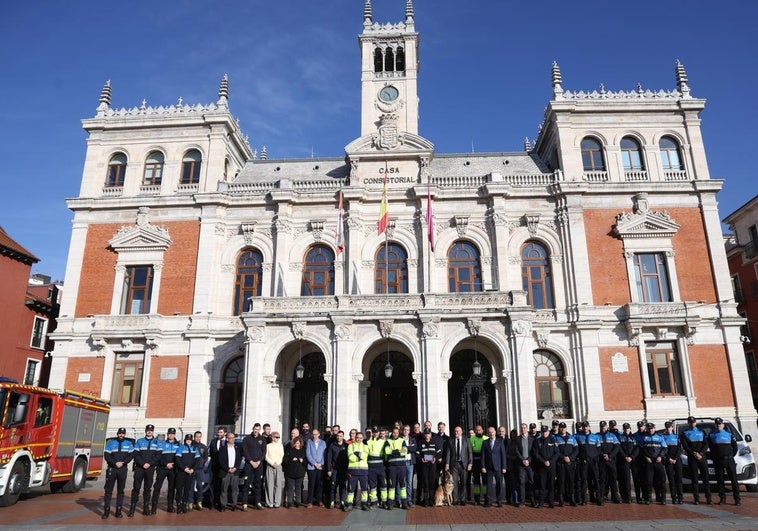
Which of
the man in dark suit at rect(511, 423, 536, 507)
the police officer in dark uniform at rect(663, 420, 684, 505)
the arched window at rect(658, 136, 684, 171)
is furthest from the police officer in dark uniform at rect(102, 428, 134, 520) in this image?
the arched window at rect(658, 136, 684, 171)

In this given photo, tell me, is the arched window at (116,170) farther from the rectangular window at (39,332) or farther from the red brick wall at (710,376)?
the red brick wall at (710,376)

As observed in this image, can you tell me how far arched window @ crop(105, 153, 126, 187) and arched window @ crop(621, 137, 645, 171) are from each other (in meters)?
26.2

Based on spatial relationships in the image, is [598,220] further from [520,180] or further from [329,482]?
[329,482]

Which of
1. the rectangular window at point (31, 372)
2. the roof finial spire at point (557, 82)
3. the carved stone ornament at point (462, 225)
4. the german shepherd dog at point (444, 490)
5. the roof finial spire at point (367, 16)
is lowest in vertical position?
the german shepherd dog at point (444, 490)

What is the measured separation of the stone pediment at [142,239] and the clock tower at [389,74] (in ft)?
38.6

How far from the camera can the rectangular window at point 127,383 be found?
86.4 ft

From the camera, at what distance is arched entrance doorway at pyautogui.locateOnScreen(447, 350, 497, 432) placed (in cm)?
2548

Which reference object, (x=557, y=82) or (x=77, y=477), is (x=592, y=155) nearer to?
(x=557, y=82)

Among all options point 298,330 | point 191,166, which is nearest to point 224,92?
point 191,166

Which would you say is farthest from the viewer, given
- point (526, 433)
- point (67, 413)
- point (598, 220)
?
point (598, 220)

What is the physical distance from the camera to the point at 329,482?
14125 millimetres

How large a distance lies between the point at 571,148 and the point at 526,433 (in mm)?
19002

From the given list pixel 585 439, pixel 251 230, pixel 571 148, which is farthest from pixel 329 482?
pixel 571 148

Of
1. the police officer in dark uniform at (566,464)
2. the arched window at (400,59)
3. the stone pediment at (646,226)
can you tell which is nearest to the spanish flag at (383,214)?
the arched window at (400,59)
